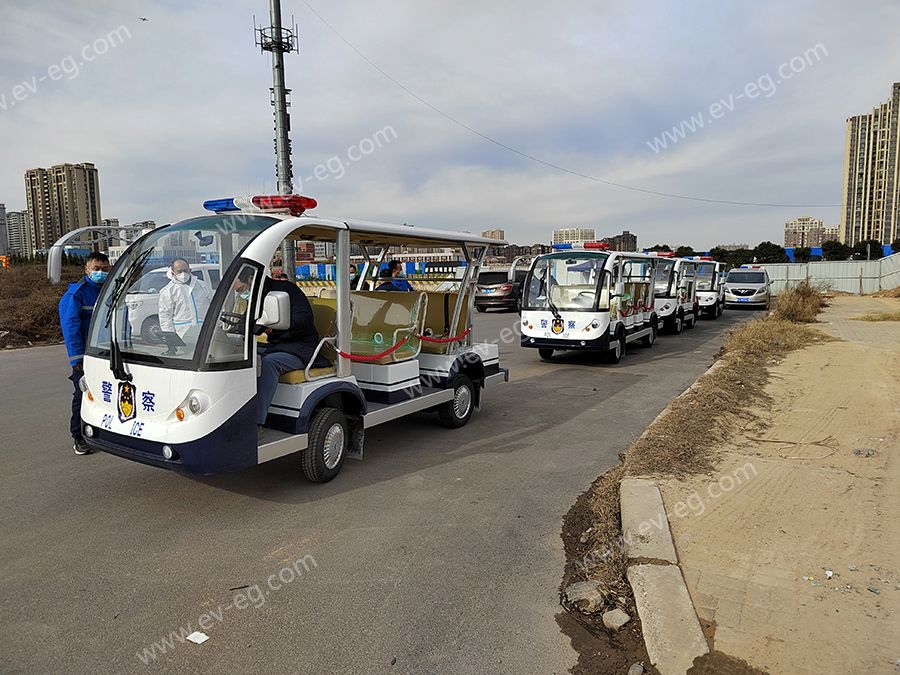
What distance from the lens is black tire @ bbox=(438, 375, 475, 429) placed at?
7073 mm

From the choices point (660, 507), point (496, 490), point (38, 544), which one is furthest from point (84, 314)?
point (660, 507)

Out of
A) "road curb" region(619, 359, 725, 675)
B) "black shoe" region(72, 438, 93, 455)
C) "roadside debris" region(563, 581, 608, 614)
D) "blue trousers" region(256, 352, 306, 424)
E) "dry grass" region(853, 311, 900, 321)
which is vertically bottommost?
"roadside debris" region(563, 581, 608, 614)

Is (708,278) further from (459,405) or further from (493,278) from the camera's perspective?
(459,405)

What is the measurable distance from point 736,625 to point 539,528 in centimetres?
159

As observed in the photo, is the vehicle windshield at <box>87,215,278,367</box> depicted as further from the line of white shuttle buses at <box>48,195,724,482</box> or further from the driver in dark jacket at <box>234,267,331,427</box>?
the driver in dark jacket at <box>234,267,331,427</box>

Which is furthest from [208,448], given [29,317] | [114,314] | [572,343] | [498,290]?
[498,290]

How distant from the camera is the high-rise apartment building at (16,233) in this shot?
121 feet

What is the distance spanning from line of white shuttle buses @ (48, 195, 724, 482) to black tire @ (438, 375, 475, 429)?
0.02 m

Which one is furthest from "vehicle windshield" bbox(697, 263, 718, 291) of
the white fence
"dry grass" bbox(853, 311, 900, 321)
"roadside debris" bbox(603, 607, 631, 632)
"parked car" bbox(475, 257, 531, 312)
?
"roadside debris" bbox(603, 607, 631, 632)

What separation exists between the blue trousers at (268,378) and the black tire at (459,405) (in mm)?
2433

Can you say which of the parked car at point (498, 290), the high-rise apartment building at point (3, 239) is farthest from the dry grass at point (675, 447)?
the high-rise apartment building at point (3, 239)

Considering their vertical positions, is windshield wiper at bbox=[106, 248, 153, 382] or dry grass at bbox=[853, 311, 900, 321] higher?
windshield wiper at bbox=[106, 248, 153, 382]

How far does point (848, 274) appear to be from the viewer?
36438mm

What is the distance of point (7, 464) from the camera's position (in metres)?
5.81
